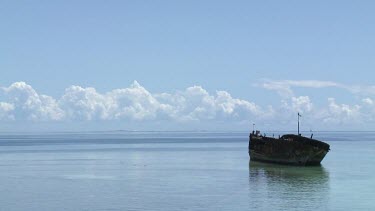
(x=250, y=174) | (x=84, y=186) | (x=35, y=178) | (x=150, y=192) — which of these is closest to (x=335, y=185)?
(x=250, y=174)

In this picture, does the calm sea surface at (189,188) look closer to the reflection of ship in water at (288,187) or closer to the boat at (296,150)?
the reflection of ship in water at (288,187)

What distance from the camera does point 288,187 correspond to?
210 ft

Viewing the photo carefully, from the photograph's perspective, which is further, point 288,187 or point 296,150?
point 296,150

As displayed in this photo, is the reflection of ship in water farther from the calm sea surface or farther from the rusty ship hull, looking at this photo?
the rusty ship hull

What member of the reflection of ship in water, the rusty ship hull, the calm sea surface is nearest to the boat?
the rusty ship hull

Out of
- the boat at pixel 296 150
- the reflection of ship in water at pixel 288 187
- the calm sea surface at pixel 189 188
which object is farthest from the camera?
the boat at pixel 296 150

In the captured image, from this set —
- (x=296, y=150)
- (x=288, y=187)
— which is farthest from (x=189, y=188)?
(x=296, y=150)

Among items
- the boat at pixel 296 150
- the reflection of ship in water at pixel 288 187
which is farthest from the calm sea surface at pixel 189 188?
the boat at pixel 296 150

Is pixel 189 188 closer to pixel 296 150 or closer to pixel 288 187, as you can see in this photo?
pixel 288 187

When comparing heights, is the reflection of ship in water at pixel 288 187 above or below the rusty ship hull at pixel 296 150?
below

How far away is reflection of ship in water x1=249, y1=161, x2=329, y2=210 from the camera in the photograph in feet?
168

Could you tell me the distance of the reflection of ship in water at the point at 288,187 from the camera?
5112 cm

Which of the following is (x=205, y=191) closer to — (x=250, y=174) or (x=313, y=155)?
(x=250, y=174)

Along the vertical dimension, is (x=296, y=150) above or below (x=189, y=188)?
above
